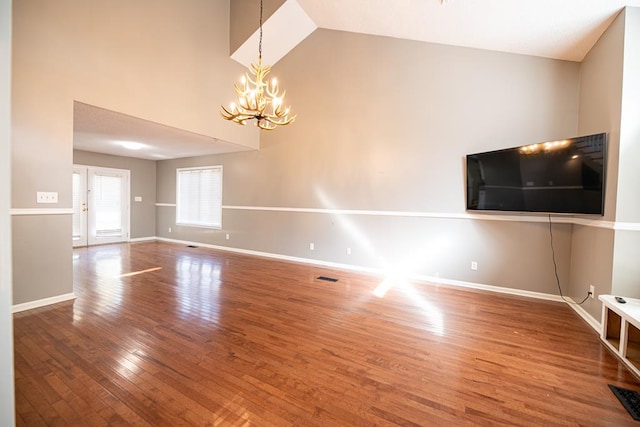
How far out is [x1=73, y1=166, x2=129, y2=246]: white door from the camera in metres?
6.48

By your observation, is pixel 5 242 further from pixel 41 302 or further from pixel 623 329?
pixel 623 329

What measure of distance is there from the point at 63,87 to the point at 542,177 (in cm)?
578

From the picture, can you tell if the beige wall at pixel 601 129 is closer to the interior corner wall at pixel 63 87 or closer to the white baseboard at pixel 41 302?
the interior corner wall at pixel 63 87

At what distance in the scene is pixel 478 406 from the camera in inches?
64.6

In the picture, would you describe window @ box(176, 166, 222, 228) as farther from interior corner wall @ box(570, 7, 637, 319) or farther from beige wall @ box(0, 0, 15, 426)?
interior corner wall @ box(570, 7, 637, 319)

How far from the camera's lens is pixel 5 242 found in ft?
3.08

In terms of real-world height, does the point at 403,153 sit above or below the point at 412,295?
above

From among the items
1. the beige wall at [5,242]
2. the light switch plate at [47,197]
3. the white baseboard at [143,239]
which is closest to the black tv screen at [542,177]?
the beige wall at [5,242]

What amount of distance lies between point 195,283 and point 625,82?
544 cm

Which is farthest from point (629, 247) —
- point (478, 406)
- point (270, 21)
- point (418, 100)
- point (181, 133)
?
point (181, 133)

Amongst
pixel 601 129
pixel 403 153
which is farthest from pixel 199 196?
pixel 601 129

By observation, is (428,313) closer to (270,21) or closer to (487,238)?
(487,238)

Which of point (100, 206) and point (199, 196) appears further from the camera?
point (199, 196)

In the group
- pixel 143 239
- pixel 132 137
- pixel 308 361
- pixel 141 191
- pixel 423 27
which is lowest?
pixel 308 361
